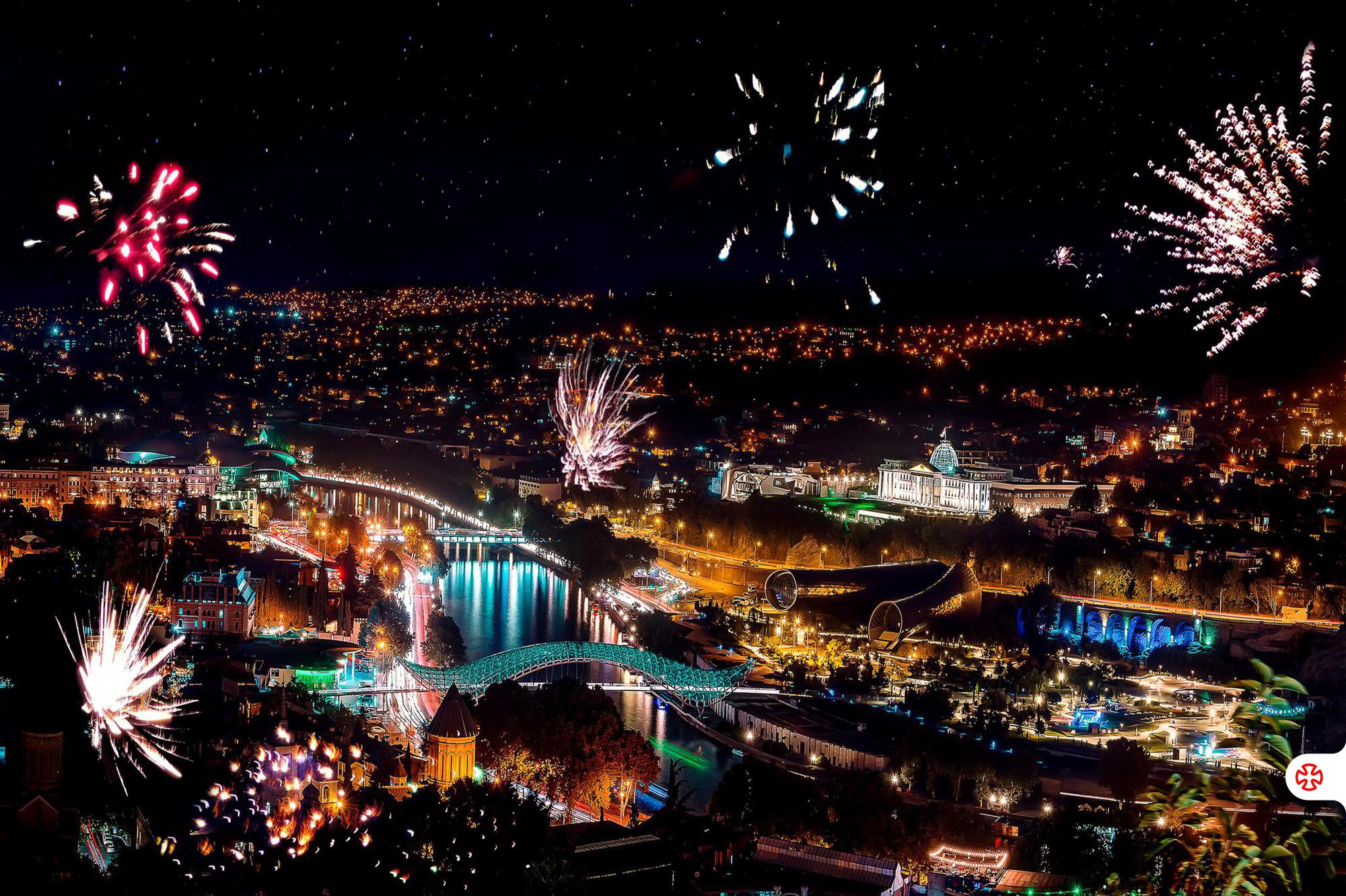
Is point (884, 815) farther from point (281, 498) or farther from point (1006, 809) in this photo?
point (281, 498)

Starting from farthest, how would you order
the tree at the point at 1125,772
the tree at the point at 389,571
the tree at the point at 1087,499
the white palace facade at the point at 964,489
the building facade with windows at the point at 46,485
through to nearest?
the white palace facade at the point at 964,489 → the tree at the point at 1087,499 → the building facade with windows at the point at 46,485 → the tree at the point at 389,571 → the tree at the point at 1125,772

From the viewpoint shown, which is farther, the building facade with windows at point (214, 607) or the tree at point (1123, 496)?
the tree at point (1123, 496)

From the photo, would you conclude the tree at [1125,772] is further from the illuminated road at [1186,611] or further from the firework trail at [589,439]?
the firework trail at [589,439]

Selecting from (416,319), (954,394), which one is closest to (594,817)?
(954,394)

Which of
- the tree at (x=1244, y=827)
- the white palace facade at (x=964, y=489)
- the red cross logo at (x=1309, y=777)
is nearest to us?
the red cross logo at (x=1309, y=777)

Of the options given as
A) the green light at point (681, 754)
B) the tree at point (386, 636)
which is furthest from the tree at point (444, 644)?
the green light at point (681, 754)

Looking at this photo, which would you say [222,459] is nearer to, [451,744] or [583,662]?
[583,662]

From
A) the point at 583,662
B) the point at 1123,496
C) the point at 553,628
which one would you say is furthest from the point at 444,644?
the point at 1123,496
